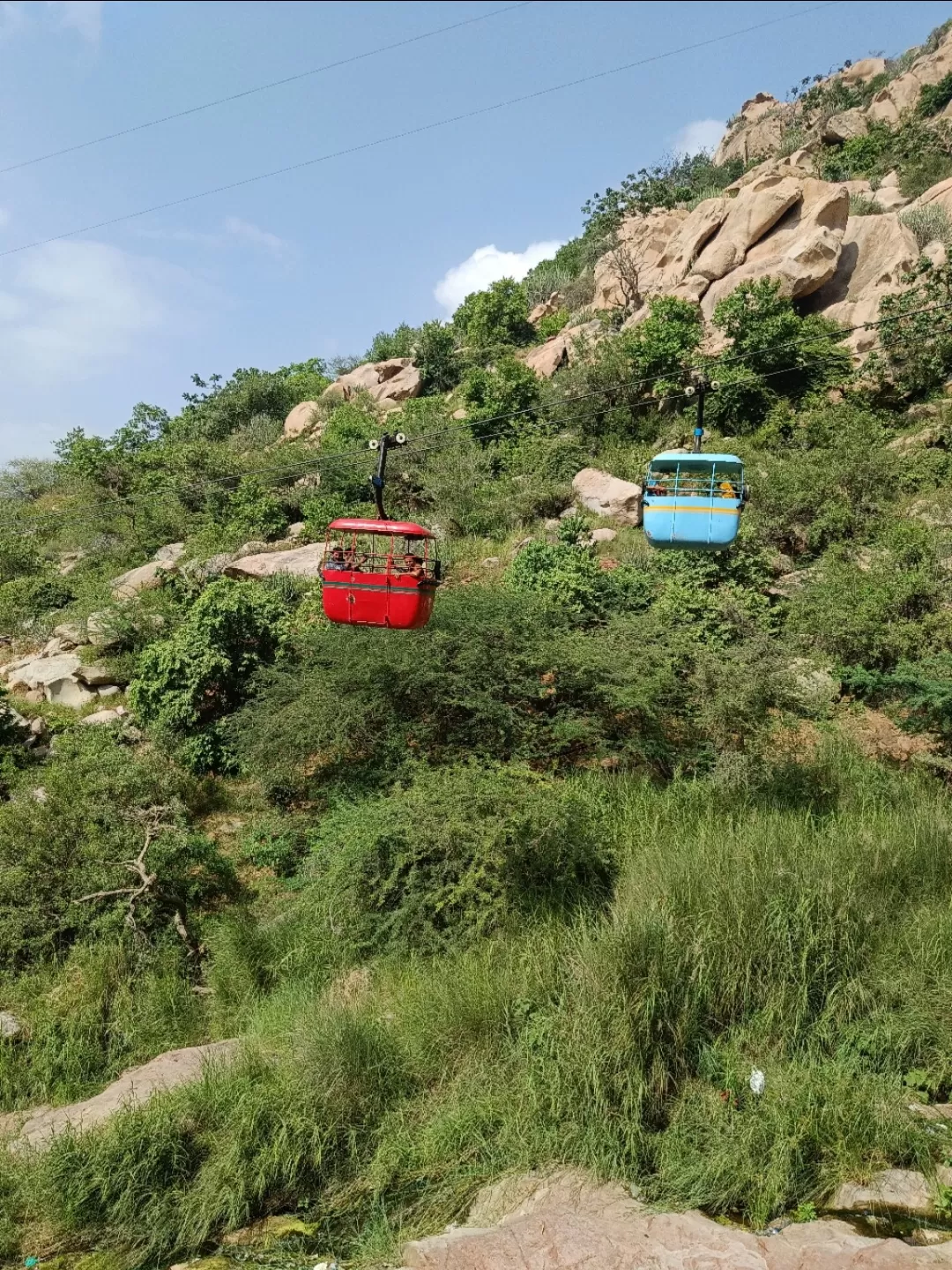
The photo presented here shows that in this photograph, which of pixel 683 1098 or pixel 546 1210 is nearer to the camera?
pixel 546 1210

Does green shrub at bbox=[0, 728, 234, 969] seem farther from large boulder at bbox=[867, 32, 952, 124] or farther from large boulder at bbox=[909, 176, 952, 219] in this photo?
large boulder at bbox=[867, 32, 952, 124]

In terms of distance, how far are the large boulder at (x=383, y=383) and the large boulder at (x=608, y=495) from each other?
60.8ft

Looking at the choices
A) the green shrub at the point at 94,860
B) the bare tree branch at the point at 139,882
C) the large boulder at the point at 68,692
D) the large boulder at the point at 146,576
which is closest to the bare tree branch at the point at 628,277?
the large boulder at the point at 146,576

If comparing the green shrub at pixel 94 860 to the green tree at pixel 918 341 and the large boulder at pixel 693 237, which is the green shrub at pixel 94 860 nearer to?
the green tree at pixel 918 341

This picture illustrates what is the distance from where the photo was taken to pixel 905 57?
153 ft

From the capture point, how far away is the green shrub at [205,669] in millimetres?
12969

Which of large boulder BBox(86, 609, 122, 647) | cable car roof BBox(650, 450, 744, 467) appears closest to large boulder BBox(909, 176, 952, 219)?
cable car roof BBox(650, 450, 744, 467)

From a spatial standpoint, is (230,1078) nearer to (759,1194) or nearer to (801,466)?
(759,1194)

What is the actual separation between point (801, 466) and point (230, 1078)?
1692cm

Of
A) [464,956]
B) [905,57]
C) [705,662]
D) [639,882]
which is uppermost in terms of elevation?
[905,57]

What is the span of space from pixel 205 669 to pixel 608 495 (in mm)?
11883

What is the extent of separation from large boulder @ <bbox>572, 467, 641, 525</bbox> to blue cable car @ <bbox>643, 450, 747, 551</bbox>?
9.82 m

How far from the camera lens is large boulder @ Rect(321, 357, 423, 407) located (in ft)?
124

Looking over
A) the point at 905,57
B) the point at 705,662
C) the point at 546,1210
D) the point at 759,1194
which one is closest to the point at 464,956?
the point at 546,1210
